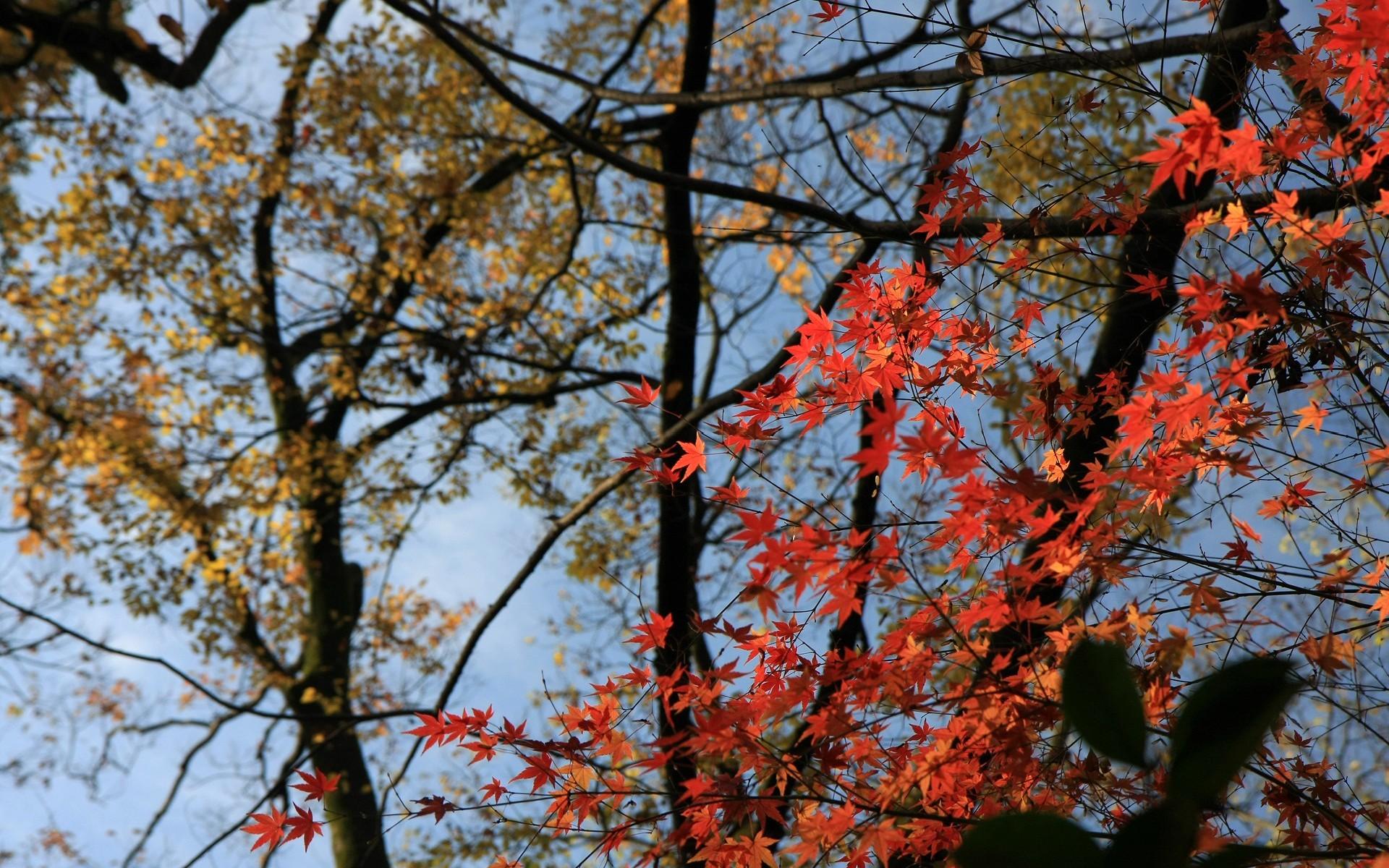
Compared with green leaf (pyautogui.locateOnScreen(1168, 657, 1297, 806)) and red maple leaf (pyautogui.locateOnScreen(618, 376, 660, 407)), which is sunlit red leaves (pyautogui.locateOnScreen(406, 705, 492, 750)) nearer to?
red maple leaf (pyautogui.locateOnScreen(618, 376, 660, 407))

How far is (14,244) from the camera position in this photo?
875 centimetres

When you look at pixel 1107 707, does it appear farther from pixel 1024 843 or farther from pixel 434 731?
pixel 434 731

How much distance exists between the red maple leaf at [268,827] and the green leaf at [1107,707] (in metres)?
1.79

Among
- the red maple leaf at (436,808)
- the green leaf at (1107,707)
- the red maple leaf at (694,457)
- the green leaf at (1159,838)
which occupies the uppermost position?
the red maple leaf at (694,457)

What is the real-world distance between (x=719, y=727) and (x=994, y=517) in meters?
0.64

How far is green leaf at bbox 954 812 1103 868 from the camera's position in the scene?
75cm

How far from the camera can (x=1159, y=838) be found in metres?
0.68

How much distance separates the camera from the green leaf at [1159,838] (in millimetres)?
677

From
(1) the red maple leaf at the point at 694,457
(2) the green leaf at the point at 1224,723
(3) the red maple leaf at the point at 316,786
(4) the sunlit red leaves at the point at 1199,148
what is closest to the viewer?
(2) the green leaf at the point at 1224,723

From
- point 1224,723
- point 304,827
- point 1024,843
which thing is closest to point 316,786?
point 304,827

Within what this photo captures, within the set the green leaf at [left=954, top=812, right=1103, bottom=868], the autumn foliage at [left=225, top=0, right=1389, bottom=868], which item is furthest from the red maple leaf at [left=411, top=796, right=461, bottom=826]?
the green leaf at [left=954, top=812, right=1103, bottom=868]

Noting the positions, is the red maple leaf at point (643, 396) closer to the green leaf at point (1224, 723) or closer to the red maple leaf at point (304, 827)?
the red maple leaf at point (304, 827)

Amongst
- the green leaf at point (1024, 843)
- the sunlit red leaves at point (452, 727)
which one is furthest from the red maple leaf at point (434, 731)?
the green leaf at point (1024, 843)

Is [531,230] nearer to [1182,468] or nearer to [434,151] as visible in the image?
[434,151]
